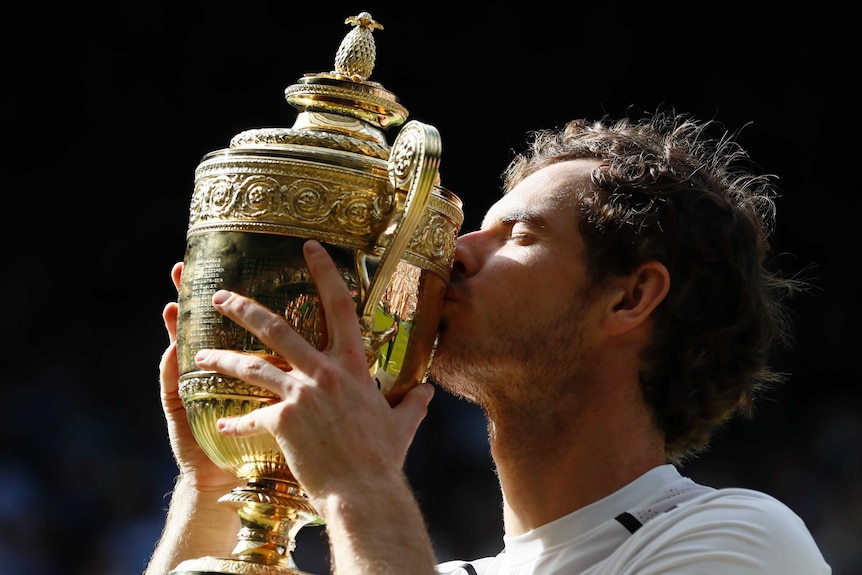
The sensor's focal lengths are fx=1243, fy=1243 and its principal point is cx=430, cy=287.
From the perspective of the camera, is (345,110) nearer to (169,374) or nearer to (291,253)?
(291,253)

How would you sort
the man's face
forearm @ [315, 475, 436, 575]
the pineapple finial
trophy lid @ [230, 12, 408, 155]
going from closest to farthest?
1. forearm @ [315, 475, 436, 575]
2. trophy lid @ [230, 12, 408, 155]
3. the pineapple finial
4. the man's face

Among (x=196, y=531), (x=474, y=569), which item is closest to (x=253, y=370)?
(x=196, y=531)

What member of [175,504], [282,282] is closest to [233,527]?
[175,504]

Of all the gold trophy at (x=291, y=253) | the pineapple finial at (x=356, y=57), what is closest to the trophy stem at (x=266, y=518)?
the gold trophy at (x=291, y=253)

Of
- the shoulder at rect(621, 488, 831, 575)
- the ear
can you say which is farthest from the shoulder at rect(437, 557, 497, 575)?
the ear

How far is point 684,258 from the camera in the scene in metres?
2.65

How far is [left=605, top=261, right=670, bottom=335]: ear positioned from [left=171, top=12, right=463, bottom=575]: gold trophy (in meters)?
0.59

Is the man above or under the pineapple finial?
under

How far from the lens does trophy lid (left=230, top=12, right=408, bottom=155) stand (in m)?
2.03

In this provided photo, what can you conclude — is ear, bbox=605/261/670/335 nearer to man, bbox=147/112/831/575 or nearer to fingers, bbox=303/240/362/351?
man, bbox=147/112/831/575

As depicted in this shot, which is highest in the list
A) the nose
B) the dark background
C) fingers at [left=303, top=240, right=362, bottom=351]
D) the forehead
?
the dark background

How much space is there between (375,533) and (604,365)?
0.83 meters

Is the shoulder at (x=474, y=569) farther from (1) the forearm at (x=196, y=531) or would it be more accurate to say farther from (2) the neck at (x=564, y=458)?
(1) the forearm at (x=196, y=531)

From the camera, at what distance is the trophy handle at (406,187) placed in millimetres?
1904
